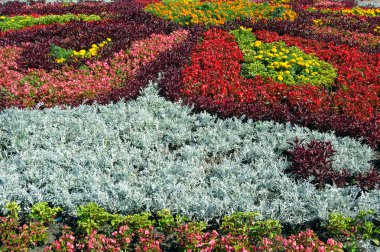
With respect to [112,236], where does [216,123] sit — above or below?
Result: above

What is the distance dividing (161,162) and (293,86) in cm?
315

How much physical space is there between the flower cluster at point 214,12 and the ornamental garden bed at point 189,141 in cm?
140

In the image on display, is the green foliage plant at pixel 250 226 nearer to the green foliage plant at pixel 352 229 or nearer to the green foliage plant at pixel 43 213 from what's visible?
the green foliage plant at pixel 352 229

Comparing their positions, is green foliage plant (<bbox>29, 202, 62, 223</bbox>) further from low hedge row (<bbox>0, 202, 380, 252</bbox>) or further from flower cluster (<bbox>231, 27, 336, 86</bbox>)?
flower cluster (<bbox>231, 27, 336, 86</bbox>)

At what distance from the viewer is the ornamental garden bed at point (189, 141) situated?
13.1ft

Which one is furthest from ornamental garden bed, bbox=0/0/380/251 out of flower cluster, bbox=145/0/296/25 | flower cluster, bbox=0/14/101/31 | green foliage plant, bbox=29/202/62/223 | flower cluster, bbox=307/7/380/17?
flower cluster, bbox=307/7/380/17

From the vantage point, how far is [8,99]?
6.60 metres

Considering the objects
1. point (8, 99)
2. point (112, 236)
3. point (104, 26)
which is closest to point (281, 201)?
point (112, 236)

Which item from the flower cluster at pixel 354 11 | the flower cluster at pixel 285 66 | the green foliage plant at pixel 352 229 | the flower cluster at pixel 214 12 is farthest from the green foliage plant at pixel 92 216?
the flower cluster at pixel 354 11

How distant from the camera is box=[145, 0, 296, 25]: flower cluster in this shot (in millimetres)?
11031

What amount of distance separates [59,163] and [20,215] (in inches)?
32.6

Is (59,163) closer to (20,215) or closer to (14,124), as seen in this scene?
(20,215)

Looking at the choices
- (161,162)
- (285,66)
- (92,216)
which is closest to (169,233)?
(92,216)

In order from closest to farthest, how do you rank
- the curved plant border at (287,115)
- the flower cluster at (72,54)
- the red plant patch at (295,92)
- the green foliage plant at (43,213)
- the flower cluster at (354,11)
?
the green foliage plant at (43,213) < the curved plant border at (287,115) < the red plant patch at (295,92) < the flower cluster at (72,54) < the flower cluster at (354,11)
